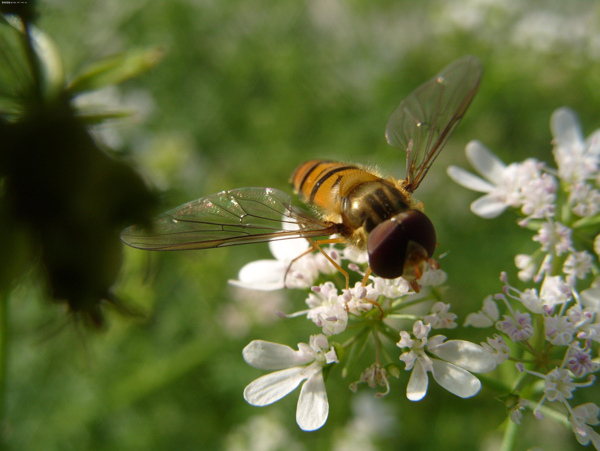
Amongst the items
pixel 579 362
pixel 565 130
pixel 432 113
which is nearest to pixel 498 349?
pixel 579 362

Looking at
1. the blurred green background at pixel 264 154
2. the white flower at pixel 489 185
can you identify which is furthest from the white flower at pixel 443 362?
the blurred green background at pixel 264 154

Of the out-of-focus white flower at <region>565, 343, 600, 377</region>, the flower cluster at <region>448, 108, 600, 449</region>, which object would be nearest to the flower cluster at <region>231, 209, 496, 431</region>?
the flower cluster at <region>448, 108, 600, 449</region>

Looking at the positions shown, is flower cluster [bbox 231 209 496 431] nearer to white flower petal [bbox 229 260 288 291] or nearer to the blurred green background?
white flower petal [bbox 229 260 288 291]

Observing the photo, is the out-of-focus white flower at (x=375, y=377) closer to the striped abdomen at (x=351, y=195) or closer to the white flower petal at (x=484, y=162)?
the striped abdomen at (x=351, y=195)

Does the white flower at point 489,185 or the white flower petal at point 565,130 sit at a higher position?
the white flower petal at point 565,130

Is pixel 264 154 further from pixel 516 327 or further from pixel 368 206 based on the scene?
pixel 516 327

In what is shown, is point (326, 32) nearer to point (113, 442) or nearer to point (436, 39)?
point (436, 39)
